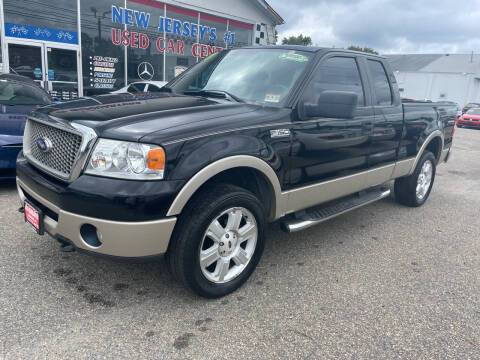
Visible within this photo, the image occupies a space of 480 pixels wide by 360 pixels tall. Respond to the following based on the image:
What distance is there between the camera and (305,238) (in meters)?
4.00

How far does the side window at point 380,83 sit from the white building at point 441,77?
150ft

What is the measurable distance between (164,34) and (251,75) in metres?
10.6

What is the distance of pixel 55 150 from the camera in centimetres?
260

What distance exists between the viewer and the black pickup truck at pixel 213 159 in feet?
7.56

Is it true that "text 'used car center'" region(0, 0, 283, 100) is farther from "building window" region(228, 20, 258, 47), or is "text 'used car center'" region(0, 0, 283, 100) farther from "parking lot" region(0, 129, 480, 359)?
"parking lot" region(0, 129, 480, 359)

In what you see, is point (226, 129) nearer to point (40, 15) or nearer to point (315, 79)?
point (315, 79)

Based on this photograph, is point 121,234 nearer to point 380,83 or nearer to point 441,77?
point 380,83

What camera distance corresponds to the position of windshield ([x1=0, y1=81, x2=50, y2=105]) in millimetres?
5156

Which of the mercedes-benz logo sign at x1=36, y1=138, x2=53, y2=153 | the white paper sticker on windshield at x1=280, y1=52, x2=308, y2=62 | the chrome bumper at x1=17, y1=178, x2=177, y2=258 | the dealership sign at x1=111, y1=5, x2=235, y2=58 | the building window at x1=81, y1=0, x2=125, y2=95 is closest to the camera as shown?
the chrome bumper at x1=17, y1=178, x2=177, y2=258

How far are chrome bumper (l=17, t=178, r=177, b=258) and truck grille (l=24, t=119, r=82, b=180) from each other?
0.26 metres

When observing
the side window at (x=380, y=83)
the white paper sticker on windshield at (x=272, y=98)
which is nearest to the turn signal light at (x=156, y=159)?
the white paper sticker on windshield at (x=272, y=98)

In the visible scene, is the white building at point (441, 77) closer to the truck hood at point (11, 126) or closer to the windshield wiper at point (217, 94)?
the windshield wiper at point (217, 94)

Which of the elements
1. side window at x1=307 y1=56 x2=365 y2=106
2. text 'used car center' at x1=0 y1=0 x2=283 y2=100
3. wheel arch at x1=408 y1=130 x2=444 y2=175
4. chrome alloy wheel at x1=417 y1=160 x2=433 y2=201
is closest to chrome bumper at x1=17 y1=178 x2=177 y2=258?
side window at x1=307 y1=56 x2=365 y2=106

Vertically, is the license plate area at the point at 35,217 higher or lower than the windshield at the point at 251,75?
lower
